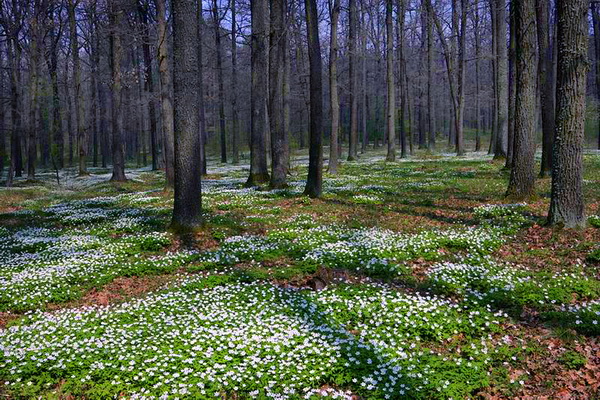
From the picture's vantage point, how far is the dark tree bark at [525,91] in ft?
46.8

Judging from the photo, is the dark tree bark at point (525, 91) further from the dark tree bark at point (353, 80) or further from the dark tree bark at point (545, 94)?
the dark tree bark at point (353, 80)

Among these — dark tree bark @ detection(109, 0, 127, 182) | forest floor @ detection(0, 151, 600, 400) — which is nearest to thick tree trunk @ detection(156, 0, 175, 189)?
forest floor @ detection(0, 151, 600, 400)

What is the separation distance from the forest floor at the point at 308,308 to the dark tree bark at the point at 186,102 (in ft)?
5.01

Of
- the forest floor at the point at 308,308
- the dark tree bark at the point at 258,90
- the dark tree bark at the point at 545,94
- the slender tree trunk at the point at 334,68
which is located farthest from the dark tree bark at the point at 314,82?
the dark tree bark at the point at 545,94

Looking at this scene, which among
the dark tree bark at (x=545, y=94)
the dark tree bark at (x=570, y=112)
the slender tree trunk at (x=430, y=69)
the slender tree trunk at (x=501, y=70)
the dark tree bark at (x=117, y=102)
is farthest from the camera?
the slender tree trunk at (x=430, y=69)

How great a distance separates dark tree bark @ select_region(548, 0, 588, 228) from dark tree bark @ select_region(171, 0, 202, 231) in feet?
31.3

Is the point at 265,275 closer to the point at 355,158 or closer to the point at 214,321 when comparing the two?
the point at 214,321

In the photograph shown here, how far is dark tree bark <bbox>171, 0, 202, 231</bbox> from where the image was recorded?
11891 mm

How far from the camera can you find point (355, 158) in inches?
1620

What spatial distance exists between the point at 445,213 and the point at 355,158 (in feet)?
87.9

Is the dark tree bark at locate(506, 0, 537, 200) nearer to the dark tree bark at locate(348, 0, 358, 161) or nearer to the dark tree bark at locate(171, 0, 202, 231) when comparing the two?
the dark tree bark at locate(171, 0, 202, 231)

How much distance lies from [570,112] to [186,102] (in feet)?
32.9

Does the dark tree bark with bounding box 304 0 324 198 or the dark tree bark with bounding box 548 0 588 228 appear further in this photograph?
the dark tree bark with bounding box 304 0 324 198

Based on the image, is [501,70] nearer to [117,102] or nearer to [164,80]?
[164,80]
